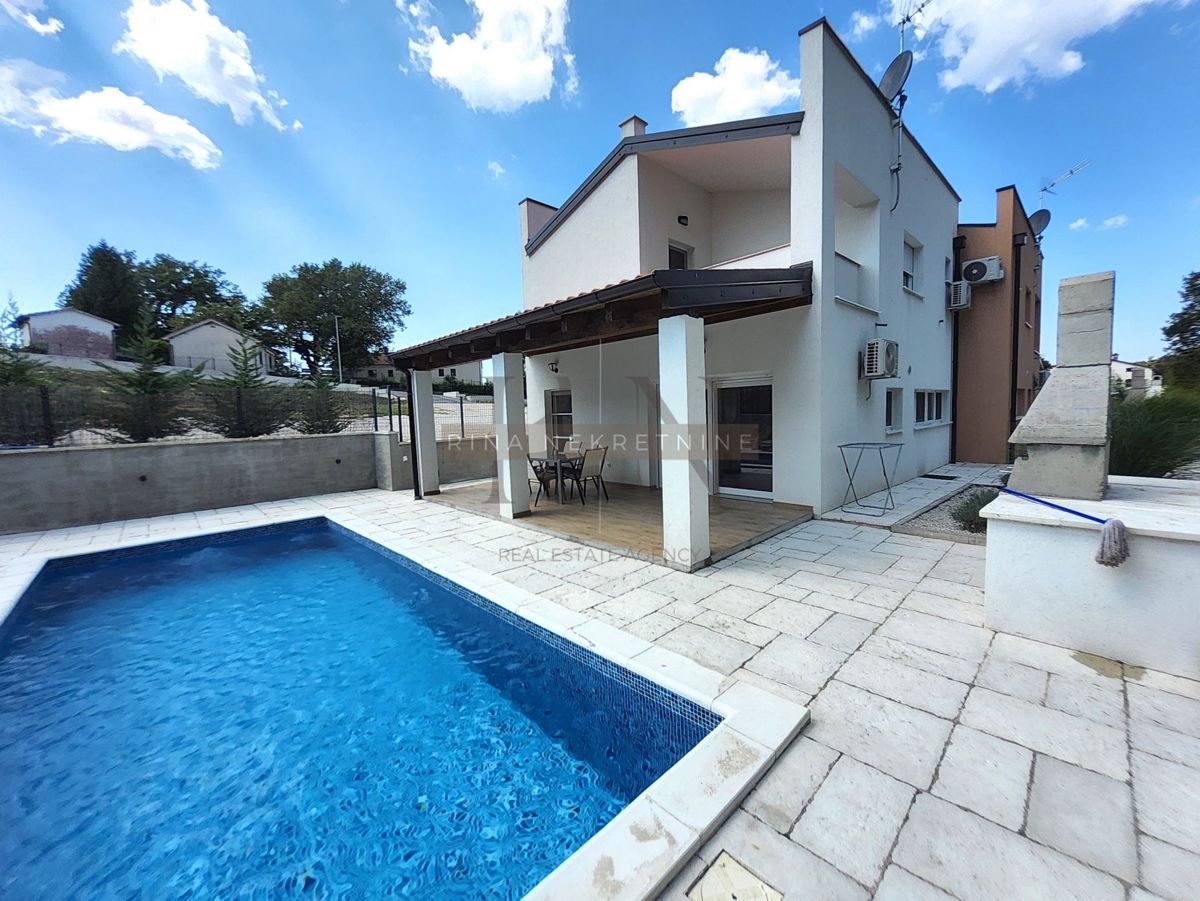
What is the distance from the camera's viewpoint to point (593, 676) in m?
3.38

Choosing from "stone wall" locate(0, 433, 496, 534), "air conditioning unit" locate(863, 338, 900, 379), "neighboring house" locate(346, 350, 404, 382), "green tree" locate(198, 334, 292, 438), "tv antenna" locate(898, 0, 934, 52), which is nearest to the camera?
"air conditioning unit" locate(863, 338, 900, 379)

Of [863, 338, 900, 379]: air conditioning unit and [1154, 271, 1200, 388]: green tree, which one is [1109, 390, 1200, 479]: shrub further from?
[1154, 271, 1200, 388]: green tree

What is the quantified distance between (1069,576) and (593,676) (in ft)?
11.3

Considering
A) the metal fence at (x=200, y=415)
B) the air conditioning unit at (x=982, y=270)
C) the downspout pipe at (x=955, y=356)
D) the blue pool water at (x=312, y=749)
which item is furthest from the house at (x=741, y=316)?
the metal fence at (x=200, y=415)

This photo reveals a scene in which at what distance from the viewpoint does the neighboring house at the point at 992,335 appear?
11.3 meters

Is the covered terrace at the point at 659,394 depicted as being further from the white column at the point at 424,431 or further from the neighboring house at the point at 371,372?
the neighboring house at the point at 371,372

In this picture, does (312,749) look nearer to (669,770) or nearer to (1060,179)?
(669,770)

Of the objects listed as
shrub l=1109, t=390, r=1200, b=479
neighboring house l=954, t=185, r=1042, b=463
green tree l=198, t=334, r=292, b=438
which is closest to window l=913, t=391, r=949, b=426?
neighboring house l=954, t=185, r=1042, b=463

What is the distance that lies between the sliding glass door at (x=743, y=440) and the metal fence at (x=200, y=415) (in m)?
6.58

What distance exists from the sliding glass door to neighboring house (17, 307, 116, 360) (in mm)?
40928

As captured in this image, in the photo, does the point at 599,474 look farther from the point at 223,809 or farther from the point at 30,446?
the point at 30,446

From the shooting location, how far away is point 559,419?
37.1ft

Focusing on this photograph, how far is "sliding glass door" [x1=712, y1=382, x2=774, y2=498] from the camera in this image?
7680 mm

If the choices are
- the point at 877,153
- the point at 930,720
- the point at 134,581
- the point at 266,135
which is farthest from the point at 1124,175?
the point at 266,135
